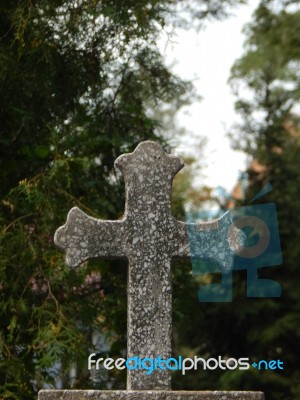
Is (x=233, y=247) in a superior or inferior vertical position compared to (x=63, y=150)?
inferior

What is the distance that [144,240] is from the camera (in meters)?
4.65

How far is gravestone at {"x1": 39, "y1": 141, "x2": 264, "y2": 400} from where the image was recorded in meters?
4.54

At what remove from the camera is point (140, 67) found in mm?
8625

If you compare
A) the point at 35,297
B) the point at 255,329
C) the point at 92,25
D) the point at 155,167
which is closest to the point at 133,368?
the point at 155,167

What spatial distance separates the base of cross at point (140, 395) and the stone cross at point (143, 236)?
0.32 meters

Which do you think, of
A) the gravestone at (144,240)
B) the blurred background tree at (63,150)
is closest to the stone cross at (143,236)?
the gravestone at (144,240)

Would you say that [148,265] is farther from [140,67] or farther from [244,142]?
[244,142]

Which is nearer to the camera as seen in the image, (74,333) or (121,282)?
(74,333)

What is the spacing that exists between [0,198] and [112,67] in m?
1.79

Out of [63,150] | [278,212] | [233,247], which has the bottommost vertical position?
[233,247]

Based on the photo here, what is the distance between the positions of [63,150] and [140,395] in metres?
3.47

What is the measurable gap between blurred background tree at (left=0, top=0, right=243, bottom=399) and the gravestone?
2.08m

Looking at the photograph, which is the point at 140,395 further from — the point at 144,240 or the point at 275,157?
the point at 275,157

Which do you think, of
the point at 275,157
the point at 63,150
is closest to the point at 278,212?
the point at 275,157
